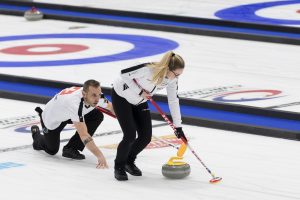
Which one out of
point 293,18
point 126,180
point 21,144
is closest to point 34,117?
point 21,144

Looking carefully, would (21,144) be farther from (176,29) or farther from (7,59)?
(176,29)

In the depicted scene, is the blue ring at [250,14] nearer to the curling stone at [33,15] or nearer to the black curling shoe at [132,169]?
the curling stone at [33,15]

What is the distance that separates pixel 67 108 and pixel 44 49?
694 centimetres

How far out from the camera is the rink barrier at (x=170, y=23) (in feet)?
50.1

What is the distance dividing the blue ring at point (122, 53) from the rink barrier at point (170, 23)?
79cm

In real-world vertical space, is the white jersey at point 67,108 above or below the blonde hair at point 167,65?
below

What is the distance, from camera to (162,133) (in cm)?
920

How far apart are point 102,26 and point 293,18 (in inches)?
129

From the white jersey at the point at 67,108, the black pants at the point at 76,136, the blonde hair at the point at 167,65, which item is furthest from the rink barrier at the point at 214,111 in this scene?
the blonde hair at the point at 167,65

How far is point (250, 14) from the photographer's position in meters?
17.4

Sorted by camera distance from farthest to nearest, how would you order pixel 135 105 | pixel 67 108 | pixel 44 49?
1. pixel 44 49
2. pixel 67 108
3. pixel 135 105

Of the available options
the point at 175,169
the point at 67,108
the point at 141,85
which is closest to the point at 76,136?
the point at 67,108

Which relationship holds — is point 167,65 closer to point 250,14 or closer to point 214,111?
point 214,111

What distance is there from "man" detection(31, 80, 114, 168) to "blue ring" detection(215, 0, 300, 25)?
28.3 ft
